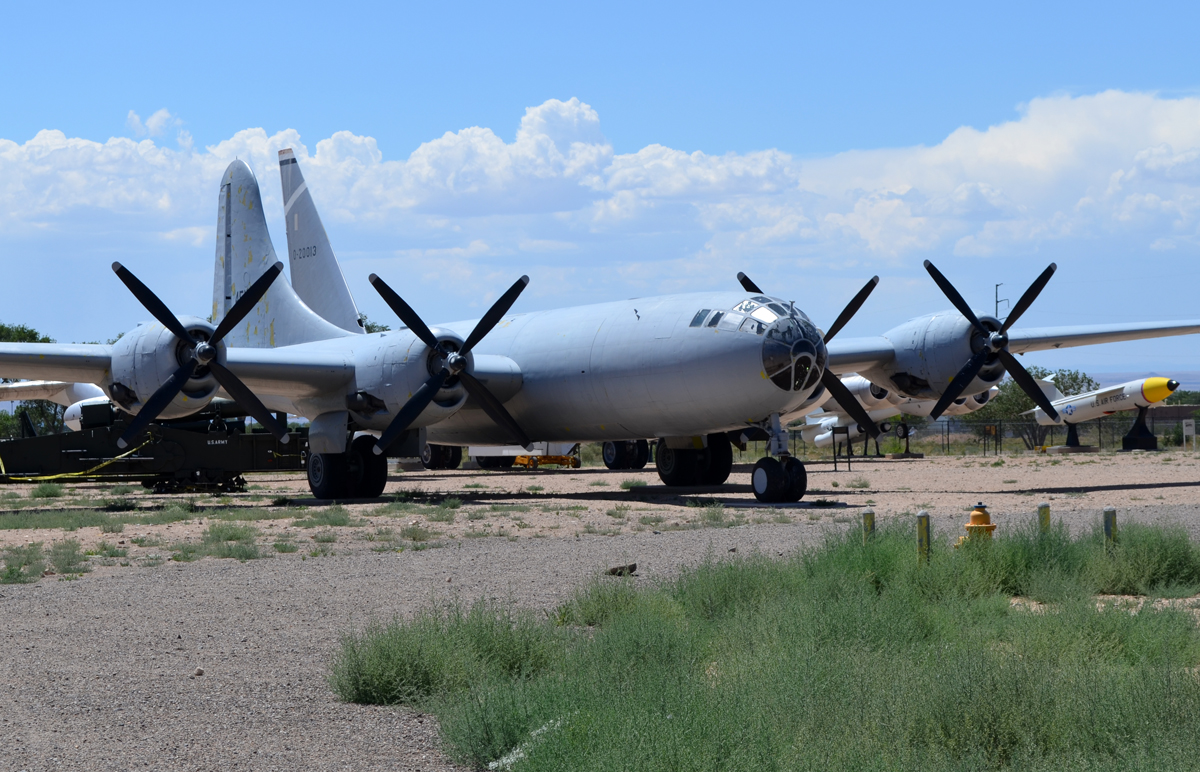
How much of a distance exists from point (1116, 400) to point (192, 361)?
47.0 metres

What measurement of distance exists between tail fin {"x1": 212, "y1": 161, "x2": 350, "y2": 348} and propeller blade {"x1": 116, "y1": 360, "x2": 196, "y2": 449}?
848 cm

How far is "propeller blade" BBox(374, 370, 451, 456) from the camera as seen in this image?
76.2 feet

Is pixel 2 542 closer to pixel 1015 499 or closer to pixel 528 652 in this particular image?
pixel 528 652

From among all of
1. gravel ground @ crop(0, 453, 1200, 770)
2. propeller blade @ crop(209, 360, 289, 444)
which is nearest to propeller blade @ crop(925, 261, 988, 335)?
gravel ground @ crop(0, 453, 1200, 770)

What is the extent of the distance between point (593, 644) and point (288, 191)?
93.2ft

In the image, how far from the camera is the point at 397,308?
2369 centimetres

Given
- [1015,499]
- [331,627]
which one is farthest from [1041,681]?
[1015,499]

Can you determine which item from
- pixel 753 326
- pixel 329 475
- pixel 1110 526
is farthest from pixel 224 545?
pixel 1110 526

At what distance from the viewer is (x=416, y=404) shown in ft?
76.2

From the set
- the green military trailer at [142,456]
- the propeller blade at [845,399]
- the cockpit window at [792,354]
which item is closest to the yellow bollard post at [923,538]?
the cockpit window at [792,354]

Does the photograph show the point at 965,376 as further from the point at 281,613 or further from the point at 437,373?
the point at 281,613

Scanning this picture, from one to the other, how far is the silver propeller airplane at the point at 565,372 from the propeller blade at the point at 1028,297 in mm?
34

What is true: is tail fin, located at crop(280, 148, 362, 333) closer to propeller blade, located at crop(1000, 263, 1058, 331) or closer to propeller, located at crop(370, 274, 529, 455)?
propeller, located at crop(370, 274, 529, 455)

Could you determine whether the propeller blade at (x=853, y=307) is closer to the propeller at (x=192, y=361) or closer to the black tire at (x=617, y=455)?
the propeller at (x=192, y=361)
